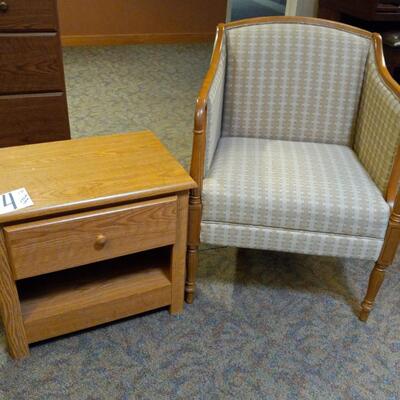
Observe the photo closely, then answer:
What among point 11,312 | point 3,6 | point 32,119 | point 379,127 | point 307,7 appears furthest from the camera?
point 307,7

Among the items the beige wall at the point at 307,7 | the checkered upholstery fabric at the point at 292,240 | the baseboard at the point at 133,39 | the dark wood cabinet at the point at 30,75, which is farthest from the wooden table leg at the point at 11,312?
the baseboard at the point at 133,39

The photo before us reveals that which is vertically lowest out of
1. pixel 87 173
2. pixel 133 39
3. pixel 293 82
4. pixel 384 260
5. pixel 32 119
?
pixel 133 39

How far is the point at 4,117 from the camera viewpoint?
1.88 meters

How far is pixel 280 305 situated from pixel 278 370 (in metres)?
0.28

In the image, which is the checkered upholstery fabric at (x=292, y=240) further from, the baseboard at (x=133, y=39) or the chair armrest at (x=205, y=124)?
the baseboard at (x=133, y=39)

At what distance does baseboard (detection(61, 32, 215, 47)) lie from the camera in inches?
181

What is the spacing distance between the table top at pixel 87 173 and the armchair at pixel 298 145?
0.14 meters

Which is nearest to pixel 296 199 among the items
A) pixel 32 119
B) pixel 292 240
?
pixel 292 240

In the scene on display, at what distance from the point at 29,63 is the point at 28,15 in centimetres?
18

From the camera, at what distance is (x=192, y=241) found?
147cm

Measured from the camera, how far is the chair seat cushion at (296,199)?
4.48 feet

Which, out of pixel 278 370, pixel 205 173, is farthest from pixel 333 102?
pixel 278 370

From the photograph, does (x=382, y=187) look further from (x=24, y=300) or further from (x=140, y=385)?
(x=24, y=300)

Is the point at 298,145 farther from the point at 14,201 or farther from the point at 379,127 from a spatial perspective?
the point at 14,201
